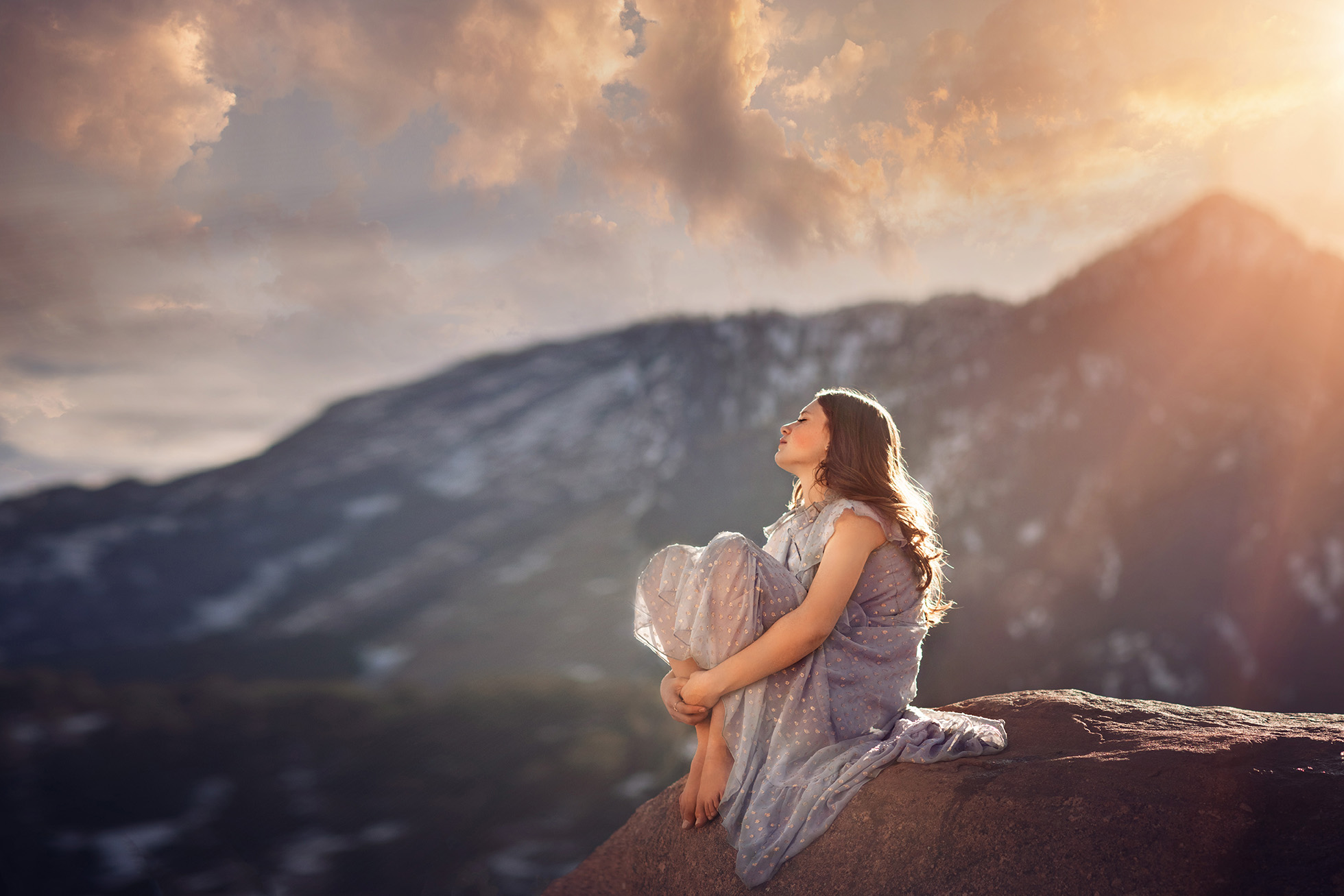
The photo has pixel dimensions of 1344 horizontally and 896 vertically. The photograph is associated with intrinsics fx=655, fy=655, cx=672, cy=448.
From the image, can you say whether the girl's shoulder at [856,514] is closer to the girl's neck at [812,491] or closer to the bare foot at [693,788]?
the girl's neck at [812,491]

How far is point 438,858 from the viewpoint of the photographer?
11.5ft

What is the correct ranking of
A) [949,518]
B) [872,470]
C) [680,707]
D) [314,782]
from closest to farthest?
1. [680,707]
2. [872,470]
3. [314,782]
4. [949,518]

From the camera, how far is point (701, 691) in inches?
66.9

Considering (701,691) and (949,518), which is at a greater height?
(949,518)

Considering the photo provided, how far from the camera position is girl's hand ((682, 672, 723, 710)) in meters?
1.69

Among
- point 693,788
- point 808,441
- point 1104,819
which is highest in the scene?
point 808,441

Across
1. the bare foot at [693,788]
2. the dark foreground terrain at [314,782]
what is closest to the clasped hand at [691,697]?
the bare foot at [693,788]

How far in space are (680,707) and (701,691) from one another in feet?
0.32

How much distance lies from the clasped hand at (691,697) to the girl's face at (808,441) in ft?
2.08

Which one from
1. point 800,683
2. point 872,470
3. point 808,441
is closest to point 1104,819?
point 800,683

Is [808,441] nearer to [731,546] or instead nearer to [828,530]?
[828,530]

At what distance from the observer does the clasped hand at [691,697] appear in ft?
5.57

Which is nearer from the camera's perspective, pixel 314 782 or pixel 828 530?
pixel 828 530

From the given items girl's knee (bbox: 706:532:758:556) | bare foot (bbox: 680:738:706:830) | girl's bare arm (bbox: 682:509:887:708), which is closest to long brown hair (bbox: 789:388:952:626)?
girl's bare arm (bbox: 682:509:887:708)
